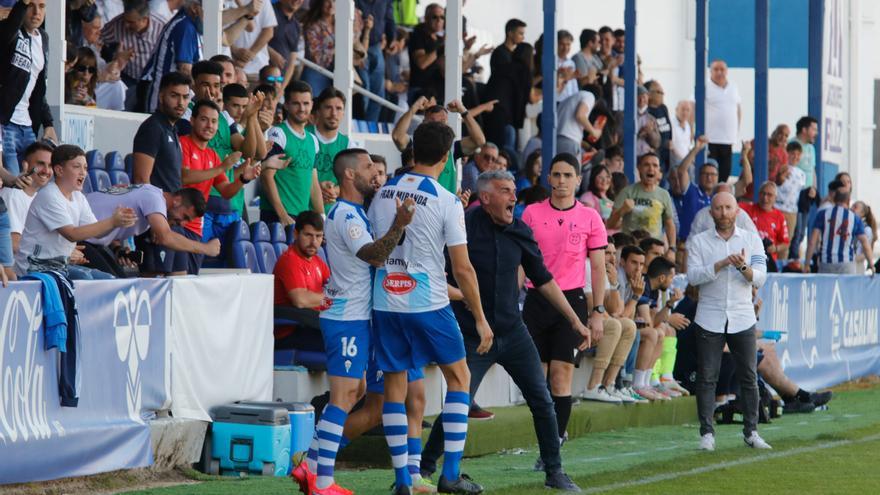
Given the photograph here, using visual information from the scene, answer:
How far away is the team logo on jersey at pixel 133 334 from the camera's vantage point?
977cm

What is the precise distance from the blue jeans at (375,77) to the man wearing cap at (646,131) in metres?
3.85

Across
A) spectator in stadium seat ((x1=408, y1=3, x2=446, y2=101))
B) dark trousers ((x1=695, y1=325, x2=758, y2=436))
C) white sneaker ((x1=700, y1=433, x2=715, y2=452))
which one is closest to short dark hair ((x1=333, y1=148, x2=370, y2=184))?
dark trousers ((x1=695, y1=325, x2=758, y2=436))

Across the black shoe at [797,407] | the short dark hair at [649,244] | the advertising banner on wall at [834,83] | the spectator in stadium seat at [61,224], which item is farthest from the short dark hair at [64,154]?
the advertising banner on wall at [834,83]

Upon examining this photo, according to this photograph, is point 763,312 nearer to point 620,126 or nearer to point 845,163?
point 620,126

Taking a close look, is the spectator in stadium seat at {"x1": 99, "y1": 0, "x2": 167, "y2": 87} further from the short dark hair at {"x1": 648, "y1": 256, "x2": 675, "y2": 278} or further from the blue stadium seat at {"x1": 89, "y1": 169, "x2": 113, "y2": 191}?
the short dark hair at {"x1": 648, "y1": 256, "x2": 675, "y2": 278}

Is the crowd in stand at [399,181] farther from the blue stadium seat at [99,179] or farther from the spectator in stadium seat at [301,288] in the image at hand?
the blue stadium seat at [99,179]

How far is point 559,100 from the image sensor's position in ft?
65.5

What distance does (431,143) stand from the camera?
873cm

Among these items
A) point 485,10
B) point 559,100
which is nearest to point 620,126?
point 559,100

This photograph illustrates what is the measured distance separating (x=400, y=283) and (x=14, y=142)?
4137mm

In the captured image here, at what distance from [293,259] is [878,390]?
39.6 feet

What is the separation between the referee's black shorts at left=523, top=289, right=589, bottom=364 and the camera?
11305mm

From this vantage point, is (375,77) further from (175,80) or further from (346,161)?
Answer: (346,161)

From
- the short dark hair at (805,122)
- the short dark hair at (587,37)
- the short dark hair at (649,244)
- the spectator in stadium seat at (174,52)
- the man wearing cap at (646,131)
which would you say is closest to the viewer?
the spectator in stadium seat at (174,52)
